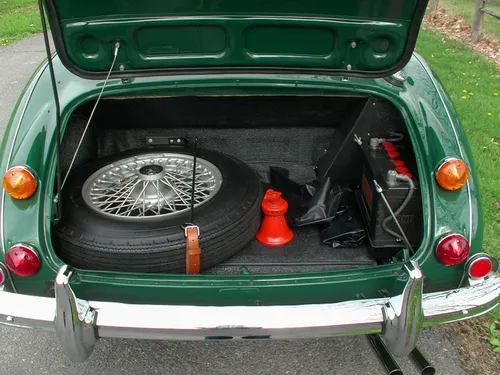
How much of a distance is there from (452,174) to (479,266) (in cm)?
37

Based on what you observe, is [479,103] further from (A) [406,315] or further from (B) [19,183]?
(B) [19,183]

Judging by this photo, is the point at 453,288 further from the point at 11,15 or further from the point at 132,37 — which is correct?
the point at 11,15

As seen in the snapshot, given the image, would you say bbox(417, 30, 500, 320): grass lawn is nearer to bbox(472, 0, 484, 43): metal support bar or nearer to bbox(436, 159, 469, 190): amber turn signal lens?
bbox(472, 0, 484, 43): metal support bar

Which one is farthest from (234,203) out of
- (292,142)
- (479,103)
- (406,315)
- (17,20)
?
(17,20)

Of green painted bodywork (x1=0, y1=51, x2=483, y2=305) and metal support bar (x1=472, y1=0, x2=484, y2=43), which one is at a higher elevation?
green painted bodywork (x1=0, y1=51, x2=483, y2=305)

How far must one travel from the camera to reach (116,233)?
1.90 meters

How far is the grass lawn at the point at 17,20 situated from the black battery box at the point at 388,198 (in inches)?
337

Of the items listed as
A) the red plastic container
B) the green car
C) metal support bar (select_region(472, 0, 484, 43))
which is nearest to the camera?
the green car

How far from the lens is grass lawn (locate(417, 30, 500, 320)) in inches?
136

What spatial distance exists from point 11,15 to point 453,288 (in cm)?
1189

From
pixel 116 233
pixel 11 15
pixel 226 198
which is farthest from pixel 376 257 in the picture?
pixel 11 15

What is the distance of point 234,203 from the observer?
2.11m

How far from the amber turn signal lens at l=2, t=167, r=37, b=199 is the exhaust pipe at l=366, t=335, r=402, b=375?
4.91 ft

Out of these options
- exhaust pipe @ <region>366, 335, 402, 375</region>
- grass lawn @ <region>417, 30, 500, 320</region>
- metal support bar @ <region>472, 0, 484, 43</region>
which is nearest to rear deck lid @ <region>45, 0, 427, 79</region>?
exhaust pipe @ <region>366, 335, 402, 375</region>
